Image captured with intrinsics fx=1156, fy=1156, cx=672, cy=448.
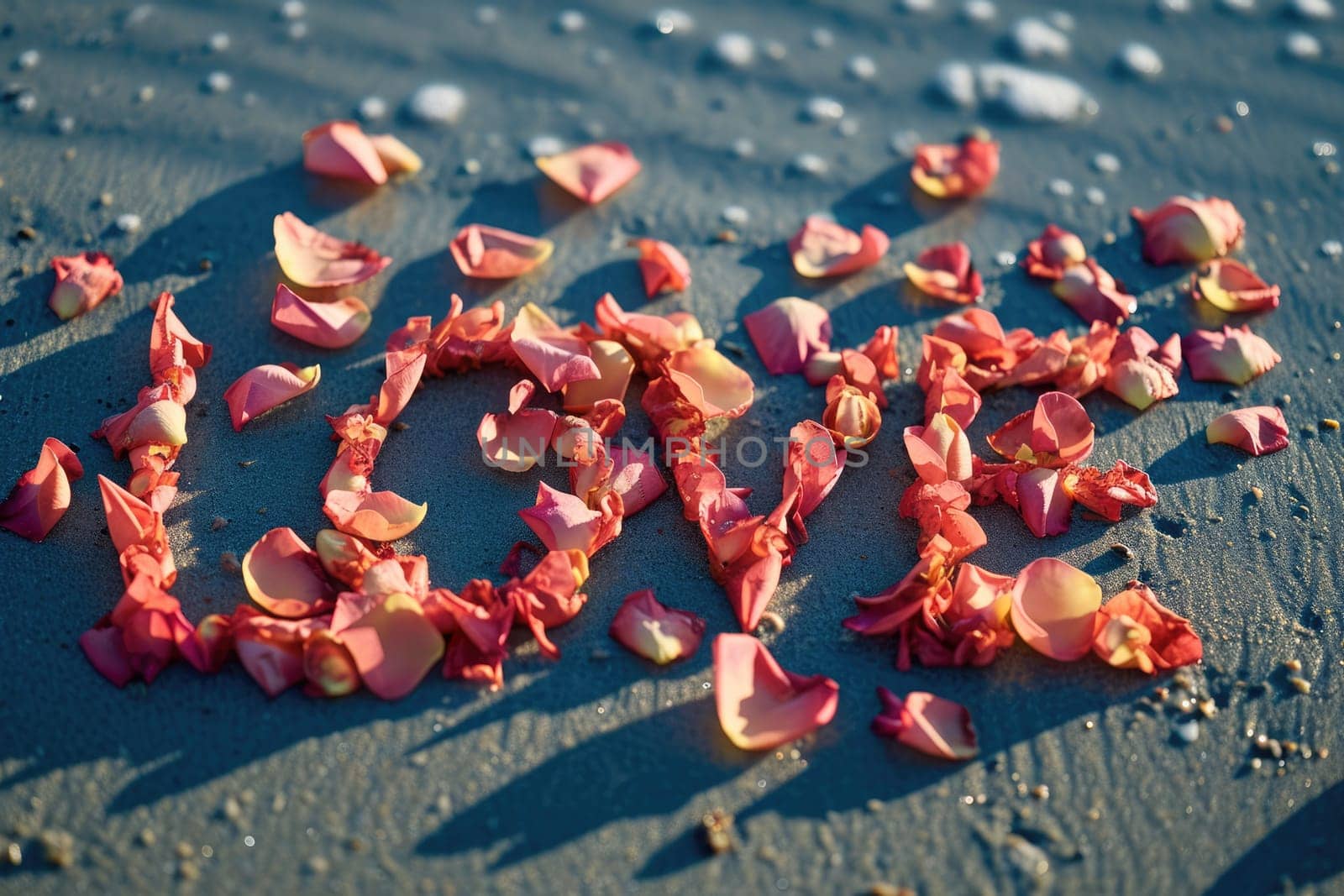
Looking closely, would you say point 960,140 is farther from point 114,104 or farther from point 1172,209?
point 114,104

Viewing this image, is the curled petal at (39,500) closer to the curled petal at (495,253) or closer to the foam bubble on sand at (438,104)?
the curled petal at (495,253)

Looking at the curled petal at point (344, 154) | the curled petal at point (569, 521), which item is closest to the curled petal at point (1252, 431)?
the curled petal at point (569, 521)

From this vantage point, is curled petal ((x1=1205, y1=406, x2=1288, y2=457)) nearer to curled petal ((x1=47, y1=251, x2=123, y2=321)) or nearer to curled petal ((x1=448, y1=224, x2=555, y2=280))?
curled petal ((x1=448, y1=224, x2=555, y2=280))

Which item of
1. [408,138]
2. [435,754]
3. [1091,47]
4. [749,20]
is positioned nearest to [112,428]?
[435,754]

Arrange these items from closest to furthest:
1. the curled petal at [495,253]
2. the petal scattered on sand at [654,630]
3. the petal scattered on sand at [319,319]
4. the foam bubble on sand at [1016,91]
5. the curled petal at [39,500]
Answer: the petal scattered on sand at [654,630] → the curled petal at [39,500] → the petal scattered on sand at [319,319] → the curled petal at [495,253] → the foam bubble on sand at [1016,91]

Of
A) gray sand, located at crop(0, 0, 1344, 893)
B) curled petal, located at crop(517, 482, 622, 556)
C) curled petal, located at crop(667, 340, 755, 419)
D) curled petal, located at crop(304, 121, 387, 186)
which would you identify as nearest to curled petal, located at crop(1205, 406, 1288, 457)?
gray sand, located at crop(0, 0, 1344, 893)

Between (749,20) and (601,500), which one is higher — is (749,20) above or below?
above
